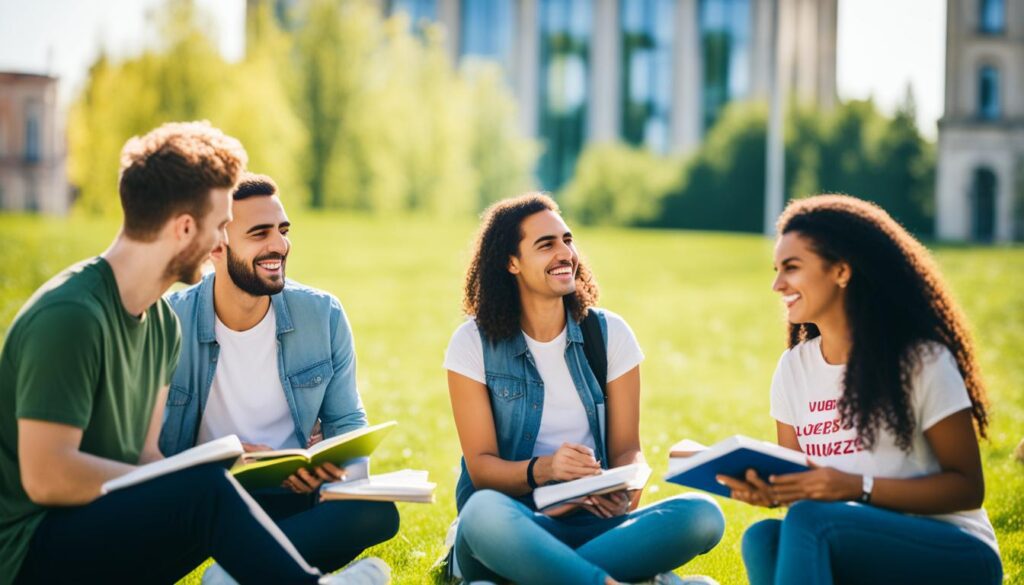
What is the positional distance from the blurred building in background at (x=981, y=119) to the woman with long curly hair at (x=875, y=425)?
45.5m

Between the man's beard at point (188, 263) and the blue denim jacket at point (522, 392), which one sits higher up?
the man's beard at point (188, 263)

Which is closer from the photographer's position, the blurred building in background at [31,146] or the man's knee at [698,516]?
the man's knee at [698,516]

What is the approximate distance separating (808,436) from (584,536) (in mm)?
905

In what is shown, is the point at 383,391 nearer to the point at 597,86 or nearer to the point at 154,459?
the point at 154,459

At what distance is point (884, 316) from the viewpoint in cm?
366

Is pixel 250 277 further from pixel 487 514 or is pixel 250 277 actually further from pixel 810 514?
pixel 810 514

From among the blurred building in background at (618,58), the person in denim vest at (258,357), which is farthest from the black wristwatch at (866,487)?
the blurred building in background at (618,58)

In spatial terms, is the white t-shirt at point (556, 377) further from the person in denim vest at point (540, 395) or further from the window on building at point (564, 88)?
the window on building at point (564, 88)

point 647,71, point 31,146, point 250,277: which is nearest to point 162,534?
point 250,277

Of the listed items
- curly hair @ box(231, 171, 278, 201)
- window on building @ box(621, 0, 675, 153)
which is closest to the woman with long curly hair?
curly hair @ box(231, 171, 278, 201)

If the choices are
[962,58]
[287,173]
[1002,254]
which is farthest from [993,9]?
[287,173]

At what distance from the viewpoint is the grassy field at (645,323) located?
22.9 feet

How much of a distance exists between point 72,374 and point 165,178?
0.65 metres

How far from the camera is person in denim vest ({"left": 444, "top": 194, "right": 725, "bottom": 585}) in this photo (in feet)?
13.7
